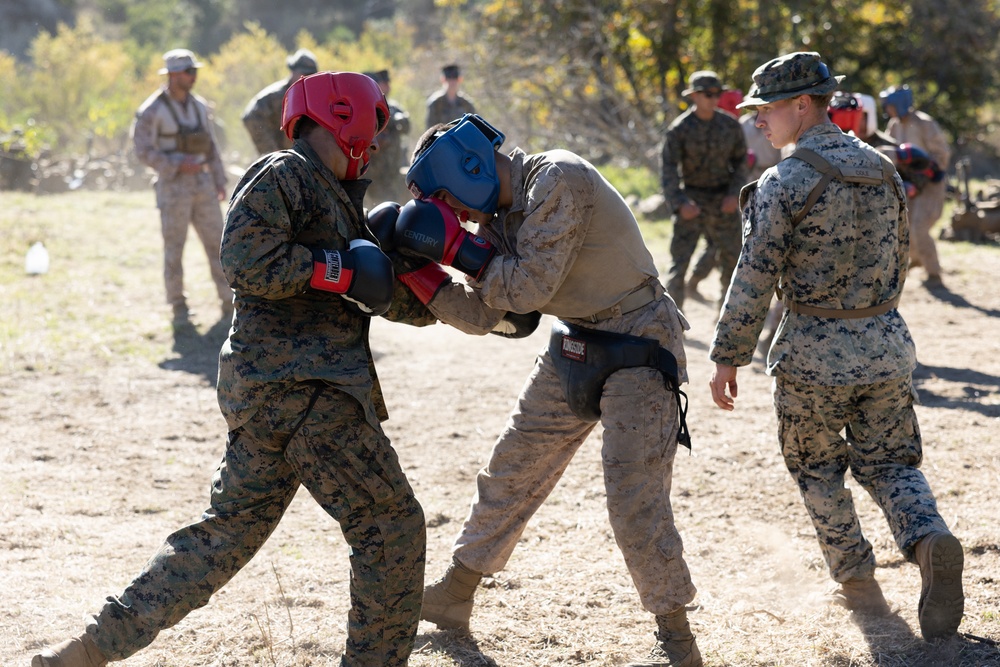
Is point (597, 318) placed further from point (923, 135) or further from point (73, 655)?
point (923, 135)

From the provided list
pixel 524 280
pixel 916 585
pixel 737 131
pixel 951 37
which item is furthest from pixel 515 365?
pixel 951 37

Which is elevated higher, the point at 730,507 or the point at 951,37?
the point at 951,37

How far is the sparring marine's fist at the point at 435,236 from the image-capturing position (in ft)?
11.2

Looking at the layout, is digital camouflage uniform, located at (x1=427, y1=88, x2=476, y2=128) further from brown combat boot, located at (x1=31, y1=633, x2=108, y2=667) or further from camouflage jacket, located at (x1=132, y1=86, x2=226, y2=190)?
brown combat boot, located at (x1=31, y1=633, x2=108, y2=667)

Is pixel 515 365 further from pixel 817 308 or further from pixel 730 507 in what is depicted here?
pixel 817 308

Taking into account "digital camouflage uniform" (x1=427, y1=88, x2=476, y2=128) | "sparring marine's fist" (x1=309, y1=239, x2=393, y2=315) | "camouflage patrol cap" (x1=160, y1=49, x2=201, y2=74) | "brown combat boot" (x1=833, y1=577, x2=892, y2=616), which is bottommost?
"brown combat boot" (x1=833, y1=577, x2=892, y2=616)

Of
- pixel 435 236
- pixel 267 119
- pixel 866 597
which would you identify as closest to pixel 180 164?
pixel 267 119

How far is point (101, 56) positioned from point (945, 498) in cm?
3138

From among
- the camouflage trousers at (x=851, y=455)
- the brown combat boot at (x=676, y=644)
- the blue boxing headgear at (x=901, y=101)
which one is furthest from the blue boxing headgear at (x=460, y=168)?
the blue boxing headgear at (x=901, y=101)

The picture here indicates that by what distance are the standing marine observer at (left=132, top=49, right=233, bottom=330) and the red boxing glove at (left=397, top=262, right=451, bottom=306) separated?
5.64 metres

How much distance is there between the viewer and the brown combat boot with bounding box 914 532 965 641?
3.65m

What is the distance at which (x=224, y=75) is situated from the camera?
3462 cm

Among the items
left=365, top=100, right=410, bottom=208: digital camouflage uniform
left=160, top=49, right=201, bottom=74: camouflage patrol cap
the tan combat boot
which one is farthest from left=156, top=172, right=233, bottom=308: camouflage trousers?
the tan combat boot

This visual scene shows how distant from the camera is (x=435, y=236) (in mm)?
3410
